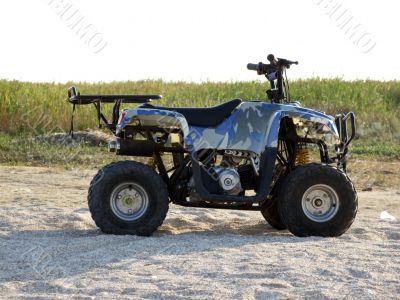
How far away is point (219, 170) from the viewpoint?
874 cm

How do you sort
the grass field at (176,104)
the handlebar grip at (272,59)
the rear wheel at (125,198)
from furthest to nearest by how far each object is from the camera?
the grass field at (176,104) < the handlebar grip at (272,59) < the rear wheel at (125,198)

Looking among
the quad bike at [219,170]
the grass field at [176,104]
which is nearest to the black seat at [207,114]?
the quad bike at [219,170]

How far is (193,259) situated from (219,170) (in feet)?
5.31

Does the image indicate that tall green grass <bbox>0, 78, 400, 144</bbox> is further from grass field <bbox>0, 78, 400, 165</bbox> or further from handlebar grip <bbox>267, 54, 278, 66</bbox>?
handlebar grip <bbox>267, 54, 278, 66</bbox>

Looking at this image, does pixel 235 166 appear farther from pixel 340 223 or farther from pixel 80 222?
pixel 80 222

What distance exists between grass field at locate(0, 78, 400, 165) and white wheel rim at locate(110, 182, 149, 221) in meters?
7.30

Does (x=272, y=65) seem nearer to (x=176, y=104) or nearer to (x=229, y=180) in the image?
(x=229, y=180)

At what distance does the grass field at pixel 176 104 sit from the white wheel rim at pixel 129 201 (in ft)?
24.0

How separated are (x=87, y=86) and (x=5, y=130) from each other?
6.89 m

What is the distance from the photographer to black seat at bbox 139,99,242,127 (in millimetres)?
8750

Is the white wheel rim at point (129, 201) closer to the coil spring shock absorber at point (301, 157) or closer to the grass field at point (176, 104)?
the coil spring shock absorber at point (301, 157)

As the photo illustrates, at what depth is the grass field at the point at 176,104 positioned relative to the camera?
697 inches

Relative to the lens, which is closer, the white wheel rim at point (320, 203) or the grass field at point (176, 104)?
the white wheel rim at point (320, 203)

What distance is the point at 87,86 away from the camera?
27094 millimetres
